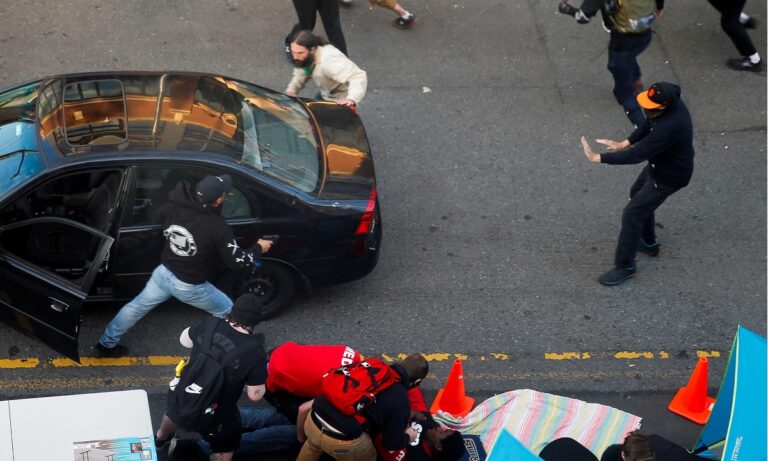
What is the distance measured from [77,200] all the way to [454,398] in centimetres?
304

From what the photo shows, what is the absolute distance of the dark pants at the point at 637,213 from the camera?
25.4 ft

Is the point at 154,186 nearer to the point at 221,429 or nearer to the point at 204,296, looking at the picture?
the point at 204,296

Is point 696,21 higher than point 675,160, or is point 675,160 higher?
point 675,160

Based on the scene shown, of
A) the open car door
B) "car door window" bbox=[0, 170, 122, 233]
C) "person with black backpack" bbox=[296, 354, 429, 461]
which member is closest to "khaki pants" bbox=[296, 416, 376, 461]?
"person with black backpack" bbox=[296, 354, 429, 461]

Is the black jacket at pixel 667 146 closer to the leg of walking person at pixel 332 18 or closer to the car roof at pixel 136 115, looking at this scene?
the car roof at pixel 136 115

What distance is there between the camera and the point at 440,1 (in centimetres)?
1122

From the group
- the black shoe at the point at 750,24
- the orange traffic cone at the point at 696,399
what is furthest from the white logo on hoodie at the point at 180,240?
the black shoe at the point at 750,24

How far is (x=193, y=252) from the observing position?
21.5ft

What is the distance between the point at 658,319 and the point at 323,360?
10.4 feet

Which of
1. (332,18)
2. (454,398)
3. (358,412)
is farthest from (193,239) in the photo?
(332,18)

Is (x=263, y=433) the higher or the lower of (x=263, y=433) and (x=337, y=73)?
the lower

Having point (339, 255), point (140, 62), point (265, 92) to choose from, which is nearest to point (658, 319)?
point (339, 255)

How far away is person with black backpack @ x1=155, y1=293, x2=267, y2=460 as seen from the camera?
5.65m

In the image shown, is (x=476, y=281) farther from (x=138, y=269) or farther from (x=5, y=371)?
(x=5, y=371)
